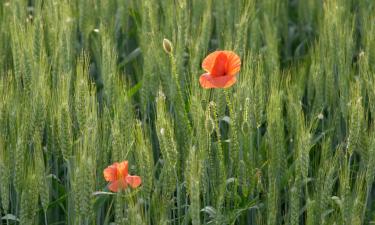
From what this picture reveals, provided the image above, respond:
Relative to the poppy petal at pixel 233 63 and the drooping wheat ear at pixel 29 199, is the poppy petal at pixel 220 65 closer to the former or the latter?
the poppy petal at pixel 233 63

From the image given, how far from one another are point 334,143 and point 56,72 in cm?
81

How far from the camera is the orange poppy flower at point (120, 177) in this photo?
182 centimetres

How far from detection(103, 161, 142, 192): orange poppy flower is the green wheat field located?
0.02 meters

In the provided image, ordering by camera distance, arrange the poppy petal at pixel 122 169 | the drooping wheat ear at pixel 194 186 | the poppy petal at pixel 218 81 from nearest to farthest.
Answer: the drooping wheat ear at pixel 194 186 → the poppy petal at pixel 122 169 → the poppy petal at pixel 218 81

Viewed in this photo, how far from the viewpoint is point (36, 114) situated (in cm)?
205

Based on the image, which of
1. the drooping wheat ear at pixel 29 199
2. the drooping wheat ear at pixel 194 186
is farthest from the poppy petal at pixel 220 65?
the drooping wheat ear at pixel 29 199

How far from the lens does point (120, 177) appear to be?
1824 mm

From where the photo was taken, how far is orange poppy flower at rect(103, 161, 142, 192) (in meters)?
1.82

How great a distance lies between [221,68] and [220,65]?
11 millimetres

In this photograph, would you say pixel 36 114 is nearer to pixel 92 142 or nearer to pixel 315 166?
pixel 92 142

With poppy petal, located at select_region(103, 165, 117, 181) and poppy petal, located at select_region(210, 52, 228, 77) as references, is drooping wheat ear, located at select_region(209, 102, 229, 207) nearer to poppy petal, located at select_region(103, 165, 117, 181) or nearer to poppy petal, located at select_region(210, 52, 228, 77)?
poppy petal, located at select_region(210, 52, 228, 77)

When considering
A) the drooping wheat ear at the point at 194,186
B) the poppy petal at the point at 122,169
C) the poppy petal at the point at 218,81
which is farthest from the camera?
the poppy petal at the point at 218,81

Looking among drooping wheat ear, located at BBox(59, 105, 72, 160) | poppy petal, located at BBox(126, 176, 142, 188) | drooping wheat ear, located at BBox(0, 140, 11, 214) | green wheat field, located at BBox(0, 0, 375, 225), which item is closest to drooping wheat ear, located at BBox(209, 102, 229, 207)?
green wheat field, located at BBox(0, 0, 375, 225)

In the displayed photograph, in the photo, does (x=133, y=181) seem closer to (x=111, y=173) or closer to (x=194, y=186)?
(x=111, y=173)
